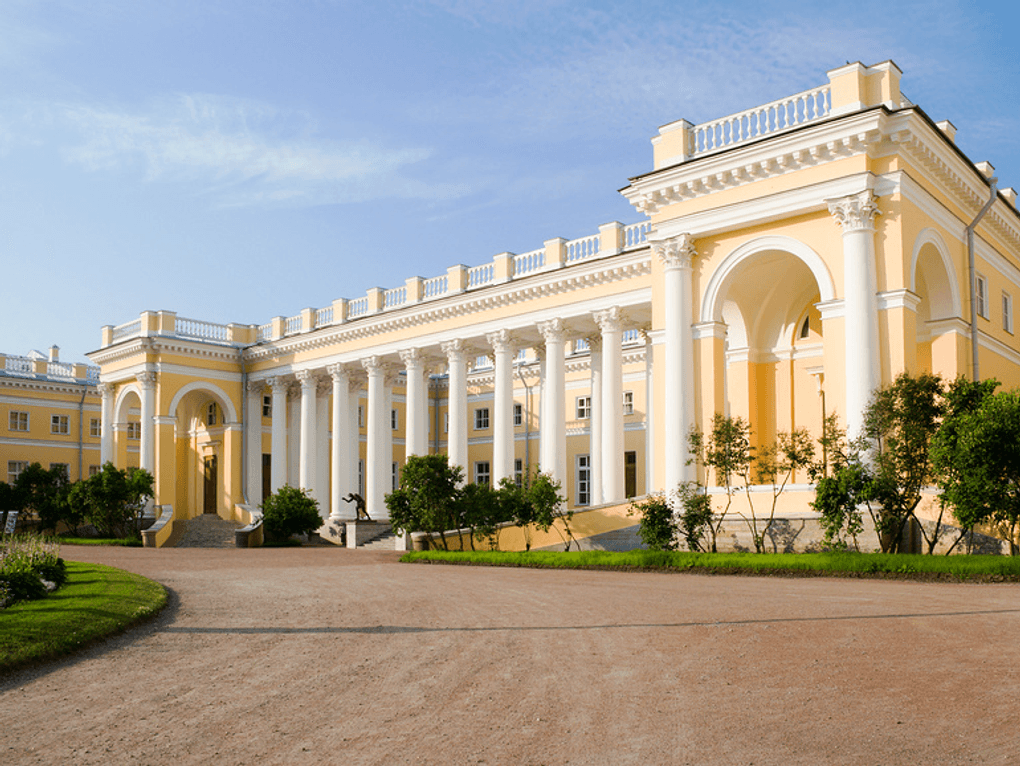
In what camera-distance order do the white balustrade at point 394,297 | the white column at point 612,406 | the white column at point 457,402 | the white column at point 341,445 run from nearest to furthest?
the white column at point 612,406, the white column at point 457,402, the white balustrade at point 394,297, the white column at point 341,445

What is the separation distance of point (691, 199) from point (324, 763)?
1968 centimetres

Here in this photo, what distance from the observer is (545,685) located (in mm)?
7285

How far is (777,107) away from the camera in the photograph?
70.6 feet

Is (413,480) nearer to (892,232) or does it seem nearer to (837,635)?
(892,232)

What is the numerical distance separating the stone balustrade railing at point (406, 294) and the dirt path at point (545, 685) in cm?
1834

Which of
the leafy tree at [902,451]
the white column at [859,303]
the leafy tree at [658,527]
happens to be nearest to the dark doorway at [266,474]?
the leafy tree at [658,527]

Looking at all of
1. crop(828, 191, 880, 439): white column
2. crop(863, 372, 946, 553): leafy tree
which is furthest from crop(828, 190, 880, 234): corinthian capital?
crop(863, 372, 946, 553): leafy tree

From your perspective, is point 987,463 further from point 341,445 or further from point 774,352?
point 341,445

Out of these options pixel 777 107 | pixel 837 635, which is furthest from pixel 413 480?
pixel 837 635

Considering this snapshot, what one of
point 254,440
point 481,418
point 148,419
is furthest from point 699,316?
point 148,419

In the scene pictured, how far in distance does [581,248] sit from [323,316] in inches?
572

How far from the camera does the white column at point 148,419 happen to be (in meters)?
40.9

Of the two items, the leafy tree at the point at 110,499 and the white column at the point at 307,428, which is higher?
the white column at the point at 307,428

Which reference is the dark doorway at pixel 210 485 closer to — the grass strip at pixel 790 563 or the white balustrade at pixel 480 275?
the white balustrade at pixel 480 275
